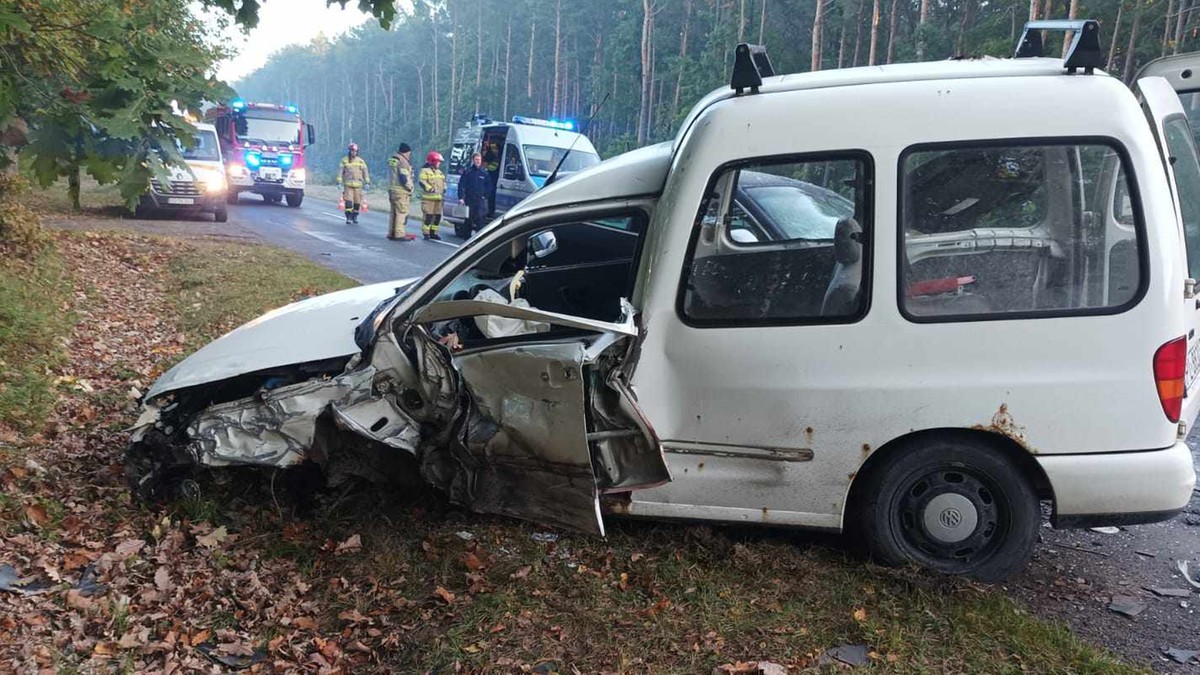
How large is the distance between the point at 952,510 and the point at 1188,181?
84.4 inches

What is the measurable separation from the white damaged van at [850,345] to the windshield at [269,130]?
86.5 feet

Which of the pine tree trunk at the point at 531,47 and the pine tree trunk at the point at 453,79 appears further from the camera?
the pine tree trunk at the point at 453,79

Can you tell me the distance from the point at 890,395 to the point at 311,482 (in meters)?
2.83

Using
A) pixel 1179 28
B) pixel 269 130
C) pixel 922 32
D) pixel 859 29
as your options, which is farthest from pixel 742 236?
pixel 859 29

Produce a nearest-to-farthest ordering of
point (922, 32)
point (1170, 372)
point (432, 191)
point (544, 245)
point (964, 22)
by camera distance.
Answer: point (1170, 372) → point (544, 245) → point (432, 191) → point (922, 32) → point (964, 22)

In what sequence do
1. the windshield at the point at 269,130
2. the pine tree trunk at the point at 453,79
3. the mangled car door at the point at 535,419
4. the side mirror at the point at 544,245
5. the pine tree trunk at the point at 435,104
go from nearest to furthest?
the mangled car door at the point at 535,419 → the side mirror at the point at 544,245 → the windshield at the point at 269,130 → the pine tree trunk at the point at 453,79 → the pine tree trunk at the point at 435,104

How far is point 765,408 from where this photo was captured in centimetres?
369

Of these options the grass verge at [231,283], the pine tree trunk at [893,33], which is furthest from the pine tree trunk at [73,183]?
the pine tree trunk at [893,33]

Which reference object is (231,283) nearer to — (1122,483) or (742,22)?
(1122,483)

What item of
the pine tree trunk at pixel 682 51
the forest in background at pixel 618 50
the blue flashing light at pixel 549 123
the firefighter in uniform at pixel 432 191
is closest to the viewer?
the firefighter in uniform at pixel 432 191

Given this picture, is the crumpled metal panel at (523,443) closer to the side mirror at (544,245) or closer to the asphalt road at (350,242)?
the side mirror at (544,245)

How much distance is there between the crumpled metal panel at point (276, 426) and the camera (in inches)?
155

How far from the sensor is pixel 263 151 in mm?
27750

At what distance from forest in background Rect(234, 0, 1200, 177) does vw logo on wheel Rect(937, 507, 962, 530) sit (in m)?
2.31
